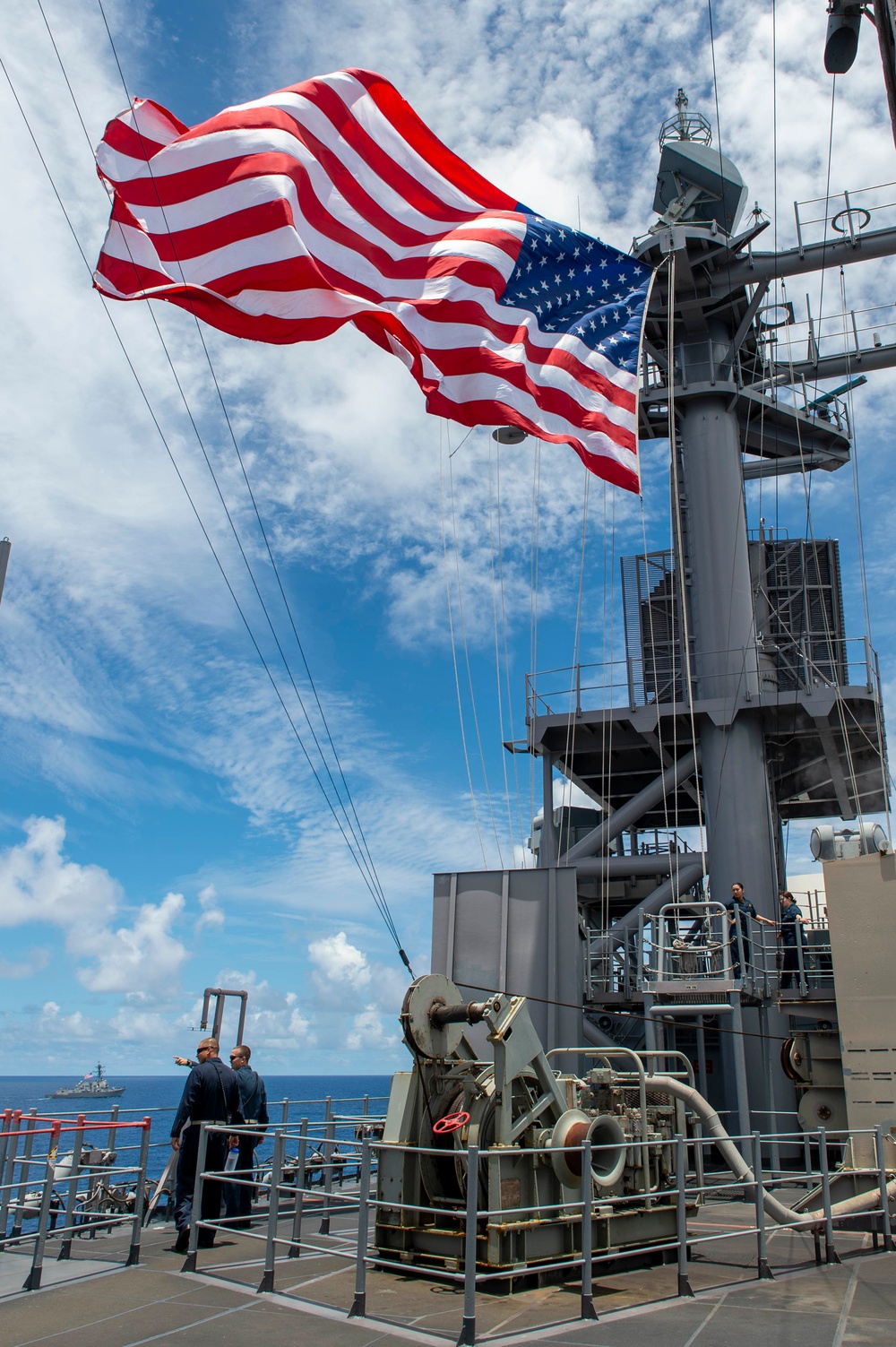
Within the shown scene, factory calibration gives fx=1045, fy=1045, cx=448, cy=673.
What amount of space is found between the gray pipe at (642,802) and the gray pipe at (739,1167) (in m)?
10.7

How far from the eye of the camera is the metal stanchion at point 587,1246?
6707 millimetres

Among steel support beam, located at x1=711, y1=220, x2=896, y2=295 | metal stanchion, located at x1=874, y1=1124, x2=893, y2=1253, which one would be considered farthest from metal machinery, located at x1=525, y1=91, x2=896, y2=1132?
metal stanchion, located at x1=874, y1=1124, x2=893, y2=1253

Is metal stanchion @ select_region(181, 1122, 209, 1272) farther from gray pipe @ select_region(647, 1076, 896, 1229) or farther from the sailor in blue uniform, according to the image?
the sailor in blue uniform

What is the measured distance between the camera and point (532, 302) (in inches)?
440

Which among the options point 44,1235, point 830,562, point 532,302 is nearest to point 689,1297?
point 44,1235

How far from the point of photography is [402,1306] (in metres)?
7.08

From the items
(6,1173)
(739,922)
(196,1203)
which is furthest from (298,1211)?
(739,922)

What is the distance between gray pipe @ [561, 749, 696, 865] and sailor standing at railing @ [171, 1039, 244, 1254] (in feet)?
40.4

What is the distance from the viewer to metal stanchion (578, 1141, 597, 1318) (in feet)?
22.0

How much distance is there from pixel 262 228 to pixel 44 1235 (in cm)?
836

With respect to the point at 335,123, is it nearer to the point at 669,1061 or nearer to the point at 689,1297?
the point at 689,1297

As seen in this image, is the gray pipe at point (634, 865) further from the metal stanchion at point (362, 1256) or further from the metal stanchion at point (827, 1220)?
the metal stanchion at point (362, 1256)

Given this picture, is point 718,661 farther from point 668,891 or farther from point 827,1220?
point 827,1220

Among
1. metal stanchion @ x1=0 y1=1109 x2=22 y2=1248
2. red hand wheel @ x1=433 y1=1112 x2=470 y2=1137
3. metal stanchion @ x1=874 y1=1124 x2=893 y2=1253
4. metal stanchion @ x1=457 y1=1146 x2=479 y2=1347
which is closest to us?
metal stanchion @ x1=457 y1=1146 x2=479 y2=1347
